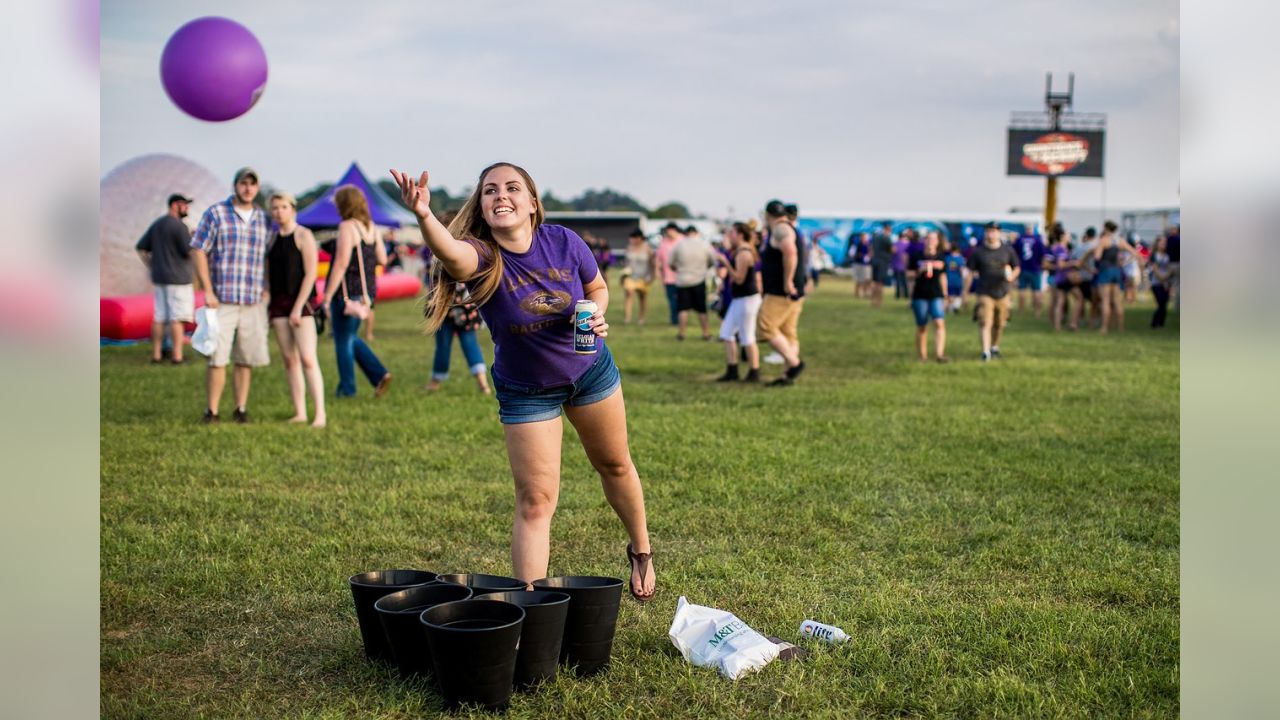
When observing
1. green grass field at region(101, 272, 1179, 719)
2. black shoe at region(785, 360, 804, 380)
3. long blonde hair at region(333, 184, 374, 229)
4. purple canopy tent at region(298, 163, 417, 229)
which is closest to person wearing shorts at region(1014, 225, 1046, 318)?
black shoe at region(785, 360, 804, 380)

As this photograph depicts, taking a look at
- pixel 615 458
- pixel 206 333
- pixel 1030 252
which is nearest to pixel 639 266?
pixel 1030 252

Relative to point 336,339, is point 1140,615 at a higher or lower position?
lower

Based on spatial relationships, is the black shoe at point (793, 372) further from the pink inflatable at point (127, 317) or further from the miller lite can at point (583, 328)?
the miller lite can at point (583, 328)

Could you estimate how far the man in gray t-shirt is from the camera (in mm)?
17562

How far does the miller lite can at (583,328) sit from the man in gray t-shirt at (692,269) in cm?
1362

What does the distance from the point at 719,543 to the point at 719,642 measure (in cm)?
168

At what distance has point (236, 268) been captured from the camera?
29.9 feet

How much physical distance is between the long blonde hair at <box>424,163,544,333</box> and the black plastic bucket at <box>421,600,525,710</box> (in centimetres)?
104

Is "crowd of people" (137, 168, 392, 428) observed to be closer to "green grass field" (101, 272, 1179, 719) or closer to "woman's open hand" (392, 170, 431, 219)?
"green grass field" (101, 272, 1179, 719)

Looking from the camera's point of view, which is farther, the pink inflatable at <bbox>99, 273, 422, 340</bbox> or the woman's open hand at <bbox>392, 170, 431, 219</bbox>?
the pink inflatable at <bbox>99, 273, 422, 340</bbox>
